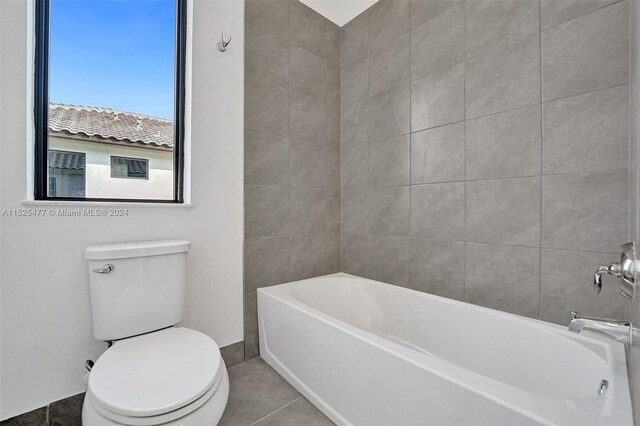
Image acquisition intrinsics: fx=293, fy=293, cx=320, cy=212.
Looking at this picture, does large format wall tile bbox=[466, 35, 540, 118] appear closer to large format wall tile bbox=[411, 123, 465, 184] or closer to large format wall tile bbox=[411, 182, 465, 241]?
large format wall tile bbox=[411, 123, 465, 184]

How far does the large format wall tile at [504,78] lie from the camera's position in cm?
144

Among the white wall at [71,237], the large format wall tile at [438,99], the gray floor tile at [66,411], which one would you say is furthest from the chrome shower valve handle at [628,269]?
the gray floor tile at [66,411]

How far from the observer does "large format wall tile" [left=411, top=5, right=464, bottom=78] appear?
5.61ft

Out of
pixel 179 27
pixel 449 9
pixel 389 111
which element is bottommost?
pixel 389 111

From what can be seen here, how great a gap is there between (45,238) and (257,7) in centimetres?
180

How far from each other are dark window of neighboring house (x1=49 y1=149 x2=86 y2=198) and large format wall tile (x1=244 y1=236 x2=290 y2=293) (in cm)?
91

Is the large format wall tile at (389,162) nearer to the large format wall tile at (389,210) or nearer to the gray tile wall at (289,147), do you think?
the large format wall tile at (389,210)

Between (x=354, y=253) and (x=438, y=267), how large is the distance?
2.31ft

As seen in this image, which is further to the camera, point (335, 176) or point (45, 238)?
point (335, 176)

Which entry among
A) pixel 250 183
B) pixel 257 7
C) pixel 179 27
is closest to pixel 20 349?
pixel 250 183

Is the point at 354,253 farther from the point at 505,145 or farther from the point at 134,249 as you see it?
the point at 134,249

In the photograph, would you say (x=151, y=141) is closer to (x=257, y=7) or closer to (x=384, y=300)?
(x=257, y=7)

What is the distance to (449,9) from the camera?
5.74ft

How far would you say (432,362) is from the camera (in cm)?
100
